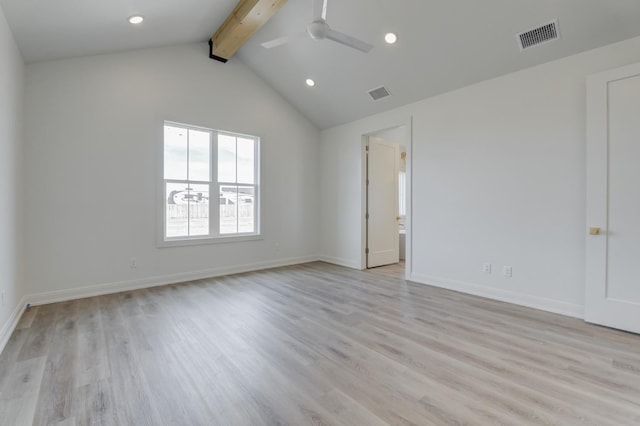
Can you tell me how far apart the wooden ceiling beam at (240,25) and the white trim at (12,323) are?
13.4 feet

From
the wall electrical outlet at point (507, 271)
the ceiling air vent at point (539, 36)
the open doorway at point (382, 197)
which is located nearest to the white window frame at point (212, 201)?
the open doorway at point (382, 197)

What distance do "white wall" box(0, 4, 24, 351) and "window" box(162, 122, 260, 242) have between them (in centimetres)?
162

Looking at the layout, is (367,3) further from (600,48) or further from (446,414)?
(446,414)

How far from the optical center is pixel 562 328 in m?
2.92

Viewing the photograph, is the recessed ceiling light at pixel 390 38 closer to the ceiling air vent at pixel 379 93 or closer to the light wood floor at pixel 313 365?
the ceiling air vent at pixel 379 93

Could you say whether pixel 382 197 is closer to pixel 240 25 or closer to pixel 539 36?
pixel 539 36

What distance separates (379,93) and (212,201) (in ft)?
10.6

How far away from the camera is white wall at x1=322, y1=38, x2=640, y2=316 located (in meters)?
3.22

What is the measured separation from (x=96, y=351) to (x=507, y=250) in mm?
4344

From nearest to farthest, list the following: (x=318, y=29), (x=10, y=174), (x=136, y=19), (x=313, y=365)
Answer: (x=313, y=365) → (x=318, y=29) → (x=10, y=174) → (x=136, y=19)

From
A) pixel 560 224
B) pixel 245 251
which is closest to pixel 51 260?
pixel 245 251

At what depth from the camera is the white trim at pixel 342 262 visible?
5.69 meters

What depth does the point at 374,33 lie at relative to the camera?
386 cm

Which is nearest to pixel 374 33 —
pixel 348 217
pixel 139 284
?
pixel 348 217
